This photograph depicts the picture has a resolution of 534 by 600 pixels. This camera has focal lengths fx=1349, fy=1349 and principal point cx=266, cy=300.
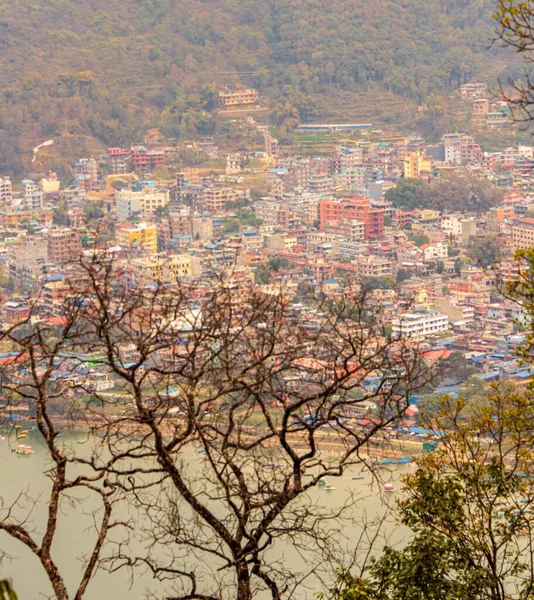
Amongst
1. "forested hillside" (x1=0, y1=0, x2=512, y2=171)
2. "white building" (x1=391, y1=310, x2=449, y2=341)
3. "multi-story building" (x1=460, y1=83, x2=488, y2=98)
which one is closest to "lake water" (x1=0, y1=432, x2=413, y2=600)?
"white building" (x1=391, y1=310, x2=449, y2=341)

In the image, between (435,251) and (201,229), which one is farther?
(201,229)

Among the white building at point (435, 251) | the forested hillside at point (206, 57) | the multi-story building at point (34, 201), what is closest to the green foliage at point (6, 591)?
the white building at point (435, 251)

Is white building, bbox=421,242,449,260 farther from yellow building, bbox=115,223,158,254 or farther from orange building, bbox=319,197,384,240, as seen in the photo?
yellow building, bbox=115,223,158,254

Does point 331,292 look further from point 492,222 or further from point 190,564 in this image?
point 190,564

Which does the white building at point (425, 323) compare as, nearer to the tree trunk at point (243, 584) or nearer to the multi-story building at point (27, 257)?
the multi-story building at point (27, 257)

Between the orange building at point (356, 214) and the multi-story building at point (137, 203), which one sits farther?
the multi-story building at point (137, 203)

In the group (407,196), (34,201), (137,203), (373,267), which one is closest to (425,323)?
(373,267)

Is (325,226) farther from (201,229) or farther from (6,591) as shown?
(6,591)

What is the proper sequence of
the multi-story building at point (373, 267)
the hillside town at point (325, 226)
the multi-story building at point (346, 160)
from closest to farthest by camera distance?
the hillside town at point (325, 226) < the multi-story building at point (373, 267) < the multi-story building at point (346, 160)
